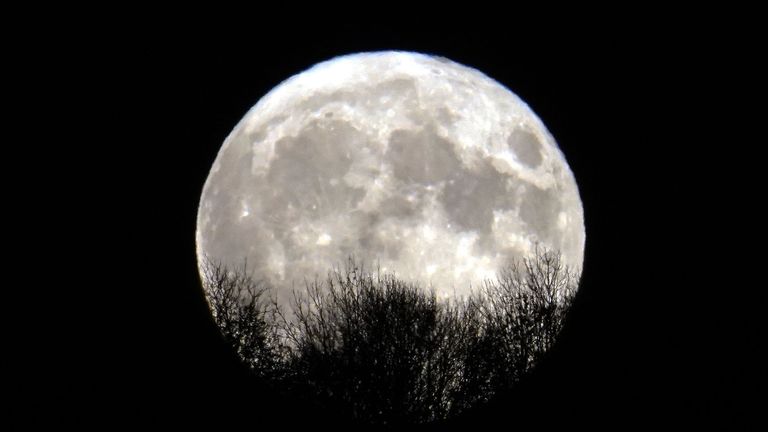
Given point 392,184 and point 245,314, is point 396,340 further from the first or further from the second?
point 392,184

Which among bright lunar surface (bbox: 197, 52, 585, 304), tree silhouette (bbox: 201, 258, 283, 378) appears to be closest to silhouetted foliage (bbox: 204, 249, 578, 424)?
tree silhouette (bbox: 201, 258, 283, 378)

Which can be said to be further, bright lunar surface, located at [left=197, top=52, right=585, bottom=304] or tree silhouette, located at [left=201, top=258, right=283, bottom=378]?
tree silhouette, located at [left=201, top=258, right=283, bottom=378]

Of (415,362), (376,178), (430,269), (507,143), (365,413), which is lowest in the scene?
(365,413)

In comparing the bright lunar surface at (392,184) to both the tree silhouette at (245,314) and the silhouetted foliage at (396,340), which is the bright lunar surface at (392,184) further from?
the silhouetted foliage at (396,340)

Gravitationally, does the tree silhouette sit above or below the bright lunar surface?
below

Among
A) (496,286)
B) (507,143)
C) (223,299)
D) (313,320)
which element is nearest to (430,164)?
(507,143)

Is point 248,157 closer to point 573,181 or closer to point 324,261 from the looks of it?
point 324,261

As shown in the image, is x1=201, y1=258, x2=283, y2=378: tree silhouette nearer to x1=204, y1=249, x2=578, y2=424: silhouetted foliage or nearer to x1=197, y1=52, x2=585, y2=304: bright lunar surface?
x1=204, y1=249, x2=578, y2=424: silhouetted foliage
